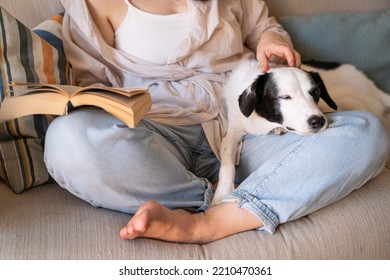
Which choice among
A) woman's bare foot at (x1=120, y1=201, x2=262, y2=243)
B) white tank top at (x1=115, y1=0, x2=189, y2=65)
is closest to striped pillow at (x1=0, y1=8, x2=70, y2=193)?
white tank top at (x1=115, y1=0, x2=189, y2=65)

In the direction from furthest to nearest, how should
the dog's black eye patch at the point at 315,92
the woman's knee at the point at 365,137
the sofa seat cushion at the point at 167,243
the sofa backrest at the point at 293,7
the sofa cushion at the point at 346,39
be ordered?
the sofa cushion at the point at 346,39 < the sofa backrest at the point at 293,7 < the dog's black eye patch at the point at 315,92 < the woman's knee at the point at 365,137 < the sofa seat cushion at the point at 167,243

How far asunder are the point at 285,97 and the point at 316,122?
0.13m

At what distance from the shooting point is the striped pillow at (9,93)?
1.11 meters

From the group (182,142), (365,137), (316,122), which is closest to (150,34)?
(182,142)

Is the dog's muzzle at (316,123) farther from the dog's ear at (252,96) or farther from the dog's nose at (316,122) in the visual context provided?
the dog's ear at (252,96)

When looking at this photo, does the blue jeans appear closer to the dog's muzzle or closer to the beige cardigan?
the dog's muzzle

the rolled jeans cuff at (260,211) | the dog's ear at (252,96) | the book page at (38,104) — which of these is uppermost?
the book page at (38,104)

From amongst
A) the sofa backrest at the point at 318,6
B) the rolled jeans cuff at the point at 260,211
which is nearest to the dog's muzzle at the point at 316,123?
the rolled jeans cuff at the point at 260,211

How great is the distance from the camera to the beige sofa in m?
0.94

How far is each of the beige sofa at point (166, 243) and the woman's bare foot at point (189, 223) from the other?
2cm

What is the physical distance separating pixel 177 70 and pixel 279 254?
60 cm

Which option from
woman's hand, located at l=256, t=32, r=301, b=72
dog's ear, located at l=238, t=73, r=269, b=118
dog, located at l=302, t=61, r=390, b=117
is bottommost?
dog, located at l=302, t=61, r=390, b=117

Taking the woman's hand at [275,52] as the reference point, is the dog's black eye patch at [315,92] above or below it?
below

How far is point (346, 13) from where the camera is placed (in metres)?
1.65
